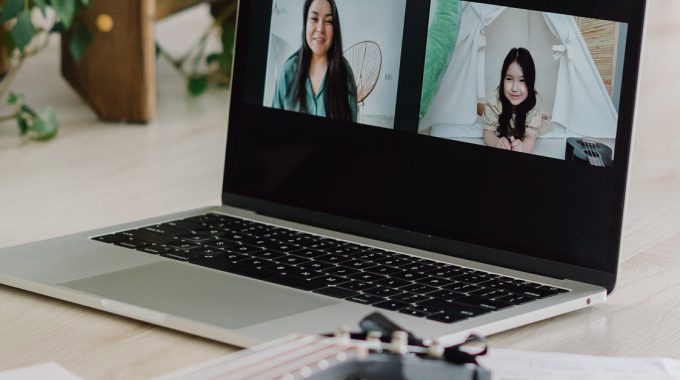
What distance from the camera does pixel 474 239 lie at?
2.62ft

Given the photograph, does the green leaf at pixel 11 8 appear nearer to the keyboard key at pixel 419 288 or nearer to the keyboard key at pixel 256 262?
the keyboard key at pixel 256 262

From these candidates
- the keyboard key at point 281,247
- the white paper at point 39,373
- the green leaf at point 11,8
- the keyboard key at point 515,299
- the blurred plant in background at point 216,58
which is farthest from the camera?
the blurred plant in background at point 216,58

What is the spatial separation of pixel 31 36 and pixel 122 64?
174 millimetres

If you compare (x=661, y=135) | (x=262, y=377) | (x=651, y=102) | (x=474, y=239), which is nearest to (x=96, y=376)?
(x=262, y=377)

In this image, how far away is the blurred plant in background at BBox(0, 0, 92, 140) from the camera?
48.5 inches

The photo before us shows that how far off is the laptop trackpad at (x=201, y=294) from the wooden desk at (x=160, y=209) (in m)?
0.01

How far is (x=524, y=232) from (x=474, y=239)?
0.12 ft

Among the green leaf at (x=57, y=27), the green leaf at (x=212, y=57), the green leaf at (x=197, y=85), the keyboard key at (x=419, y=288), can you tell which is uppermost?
the green leaf at (x=57, y=27)

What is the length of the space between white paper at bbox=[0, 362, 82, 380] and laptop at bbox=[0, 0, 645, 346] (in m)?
0.08

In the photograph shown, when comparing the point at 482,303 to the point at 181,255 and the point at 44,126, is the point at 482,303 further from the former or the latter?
the point at 44,126

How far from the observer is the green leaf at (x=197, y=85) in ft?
5.08

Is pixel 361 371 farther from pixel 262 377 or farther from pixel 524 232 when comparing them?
pixel 524 232

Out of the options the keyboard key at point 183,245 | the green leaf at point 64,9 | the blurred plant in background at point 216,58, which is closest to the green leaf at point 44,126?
the green leaf at point 64,9

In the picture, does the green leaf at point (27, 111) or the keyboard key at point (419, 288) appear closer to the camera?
the keyboard key at point (419, 288)
